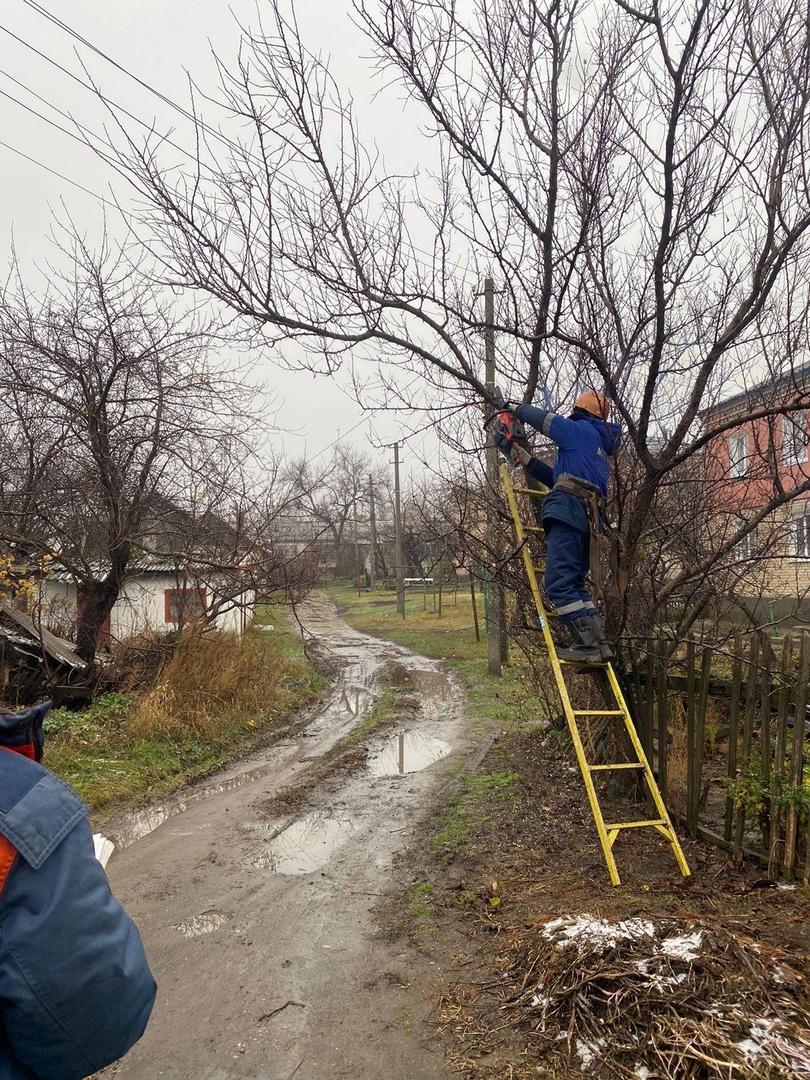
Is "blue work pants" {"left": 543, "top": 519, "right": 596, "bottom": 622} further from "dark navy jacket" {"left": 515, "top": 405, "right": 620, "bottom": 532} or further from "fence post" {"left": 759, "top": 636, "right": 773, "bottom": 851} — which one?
"fence post" {"left": 759, "top": 636, "right": 773, "bottom": 851}

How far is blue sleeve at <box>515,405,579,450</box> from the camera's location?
4.78m

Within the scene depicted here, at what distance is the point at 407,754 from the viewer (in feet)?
28.6

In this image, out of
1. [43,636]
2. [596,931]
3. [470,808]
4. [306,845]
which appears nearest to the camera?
[596,931]

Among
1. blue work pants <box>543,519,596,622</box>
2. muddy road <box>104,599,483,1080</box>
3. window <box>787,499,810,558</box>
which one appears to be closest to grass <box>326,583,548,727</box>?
muddy road <box>104,599,483,1080</box>

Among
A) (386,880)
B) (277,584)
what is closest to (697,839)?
(386,880)

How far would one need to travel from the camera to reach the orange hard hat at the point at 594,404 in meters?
5.03

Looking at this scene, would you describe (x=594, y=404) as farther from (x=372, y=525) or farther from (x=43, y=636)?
(x=372, y=525)

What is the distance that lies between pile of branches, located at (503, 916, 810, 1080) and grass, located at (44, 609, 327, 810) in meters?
5.00

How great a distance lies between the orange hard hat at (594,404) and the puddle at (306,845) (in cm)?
374

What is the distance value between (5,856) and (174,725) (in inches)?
316

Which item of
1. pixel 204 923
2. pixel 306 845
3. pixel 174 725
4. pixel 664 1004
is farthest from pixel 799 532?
pixel 174 725

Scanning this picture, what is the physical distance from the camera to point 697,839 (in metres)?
5.10

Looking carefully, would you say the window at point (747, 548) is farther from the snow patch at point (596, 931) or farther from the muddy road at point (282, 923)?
the muddy road at point (282, 923)

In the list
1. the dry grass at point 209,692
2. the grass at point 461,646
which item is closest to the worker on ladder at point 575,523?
the grass at point 461,646
